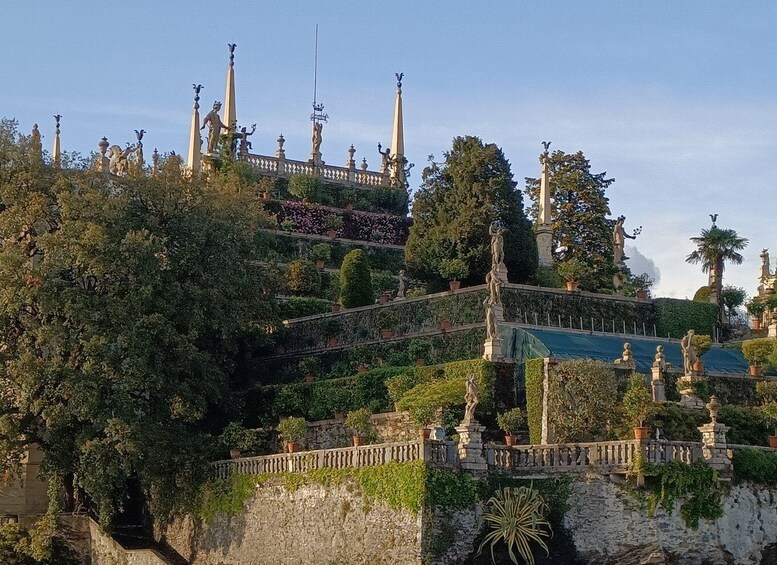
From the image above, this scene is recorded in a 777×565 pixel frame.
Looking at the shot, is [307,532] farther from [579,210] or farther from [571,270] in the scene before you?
[579,210]

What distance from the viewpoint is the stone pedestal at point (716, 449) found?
3809 centimetres

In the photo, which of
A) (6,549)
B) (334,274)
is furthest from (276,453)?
(334,274)

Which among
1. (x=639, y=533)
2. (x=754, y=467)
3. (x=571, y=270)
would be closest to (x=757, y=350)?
(x=571, y=270)

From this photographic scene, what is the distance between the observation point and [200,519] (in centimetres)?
4400

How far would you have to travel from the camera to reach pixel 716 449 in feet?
125

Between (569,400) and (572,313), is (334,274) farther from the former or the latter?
(569,400)

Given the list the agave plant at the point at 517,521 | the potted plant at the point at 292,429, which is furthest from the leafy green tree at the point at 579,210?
the agave plant at the point at 517,521

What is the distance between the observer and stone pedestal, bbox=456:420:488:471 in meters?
37.6

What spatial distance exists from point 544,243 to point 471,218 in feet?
19.4

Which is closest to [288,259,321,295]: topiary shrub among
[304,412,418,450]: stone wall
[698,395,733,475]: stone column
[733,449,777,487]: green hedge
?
[304,412,418,450]: stone wall

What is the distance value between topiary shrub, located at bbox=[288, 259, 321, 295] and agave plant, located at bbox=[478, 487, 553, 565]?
75.9 ft

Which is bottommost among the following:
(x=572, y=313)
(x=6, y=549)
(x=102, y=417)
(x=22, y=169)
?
(x=6, y=549)

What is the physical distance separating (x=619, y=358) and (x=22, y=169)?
1800cm

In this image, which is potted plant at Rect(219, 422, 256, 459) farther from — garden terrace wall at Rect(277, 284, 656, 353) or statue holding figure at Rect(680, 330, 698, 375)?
statue holding figure at Rect(680, 330, 698, 375)
